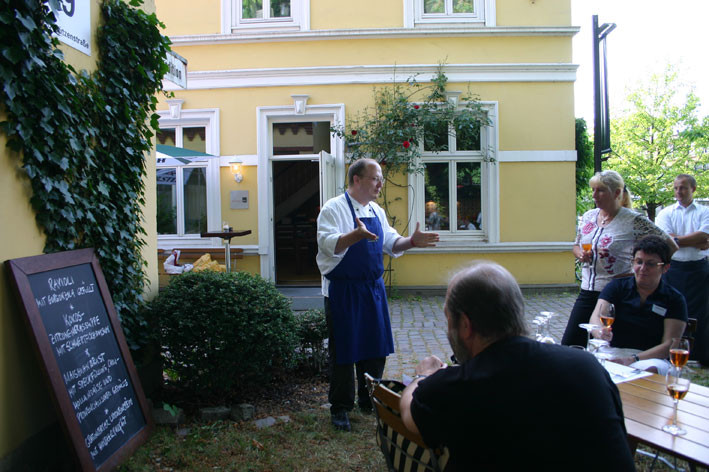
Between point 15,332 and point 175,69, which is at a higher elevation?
point 175,69

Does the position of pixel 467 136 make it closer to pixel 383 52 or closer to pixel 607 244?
pixel 383 52

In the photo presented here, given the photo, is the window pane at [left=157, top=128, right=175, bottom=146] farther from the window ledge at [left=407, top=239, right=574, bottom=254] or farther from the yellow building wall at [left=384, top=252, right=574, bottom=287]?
the window ledge at [left=407, top=239, right=574, bottom=254]

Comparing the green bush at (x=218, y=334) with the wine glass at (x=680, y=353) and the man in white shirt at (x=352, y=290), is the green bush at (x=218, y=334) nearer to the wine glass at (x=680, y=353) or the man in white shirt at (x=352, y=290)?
the man in white shirt at (x=352, y=290)

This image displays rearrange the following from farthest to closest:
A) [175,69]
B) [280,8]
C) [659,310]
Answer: [280,8]
[175,69]
[659,310]

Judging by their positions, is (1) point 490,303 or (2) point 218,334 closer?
(1) point 490,303

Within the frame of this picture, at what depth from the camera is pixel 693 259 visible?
5.12 m

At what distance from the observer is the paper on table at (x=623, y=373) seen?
8.12 feet

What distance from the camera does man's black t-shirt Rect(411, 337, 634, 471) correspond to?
4.71 feet

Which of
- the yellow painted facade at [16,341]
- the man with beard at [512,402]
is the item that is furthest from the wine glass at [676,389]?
the yellow painted facade at [16,341]

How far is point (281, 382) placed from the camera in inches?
173

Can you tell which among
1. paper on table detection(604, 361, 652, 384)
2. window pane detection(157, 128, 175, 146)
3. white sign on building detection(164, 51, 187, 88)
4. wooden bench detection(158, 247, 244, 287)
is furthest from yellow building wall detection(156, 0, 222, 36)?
paper on table detection(604, 361, 652, 384)

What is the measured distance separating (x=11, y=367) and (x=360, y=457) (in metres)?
2.05

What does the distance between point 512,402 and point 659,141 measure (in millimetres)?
29065

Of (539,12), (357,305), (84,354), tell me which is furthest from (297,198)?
(84,354)
